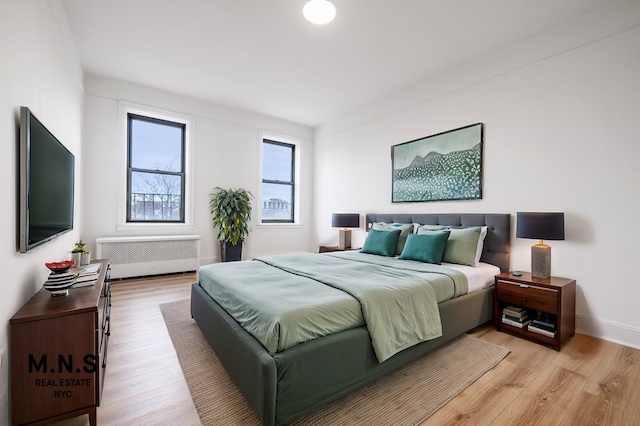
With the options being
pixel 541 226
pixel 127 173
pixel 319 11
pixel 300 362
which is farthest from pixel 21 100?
pixel 541 226

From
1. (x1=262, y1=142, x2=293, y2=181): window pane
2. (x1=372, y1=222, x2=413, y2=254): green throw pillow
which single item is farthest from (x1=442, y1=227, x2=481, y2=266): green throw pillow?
(x1=262, y1=142, x2=293, y2=181): window pane

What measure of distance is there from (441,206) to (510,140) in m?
1.07

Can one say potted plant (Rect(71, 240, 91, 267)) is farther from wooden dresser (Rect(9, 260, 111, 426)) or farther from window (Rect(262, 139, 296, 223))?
window (Rect(262, 139, 296, 223))

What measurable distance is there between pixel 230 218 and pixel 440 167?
11.2 ft

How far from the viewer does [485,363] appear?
6.88 ft

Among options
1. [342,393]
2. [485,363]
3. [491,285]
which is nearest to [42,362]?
[342,393]

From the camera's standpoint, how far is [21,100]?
5.24 feet

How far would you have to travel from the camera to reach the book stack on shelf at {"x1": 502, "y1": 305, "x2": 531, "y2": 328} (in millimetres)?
2572

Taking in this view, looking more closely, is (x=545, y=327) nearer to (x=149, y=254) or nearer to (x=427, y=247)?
(x=427, y=247)

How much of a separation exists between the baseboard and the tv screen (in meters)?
4.24

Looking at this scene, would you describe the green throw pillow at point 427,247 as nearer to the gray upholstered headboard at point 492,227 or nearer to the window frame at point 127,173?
the gray upholstered headboard at point 492,227

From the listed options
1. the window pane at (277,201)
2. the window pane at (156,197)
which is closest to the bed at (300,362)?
the window pane at (156,197)

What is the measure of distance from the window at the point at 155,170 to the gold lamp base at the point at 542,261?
196 inches

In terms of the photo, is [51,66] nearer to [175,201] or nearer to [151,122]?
[151,122]
